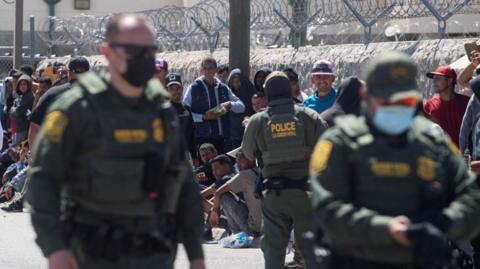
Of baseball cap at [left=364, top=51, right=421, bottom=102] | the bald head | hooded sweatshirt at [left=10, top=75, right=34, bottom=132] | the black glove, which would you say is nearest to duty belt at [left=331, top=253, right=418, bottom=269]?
the black glove

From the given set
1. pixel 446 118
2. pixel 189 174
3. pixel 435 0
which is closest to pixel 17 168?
pixel 435 0

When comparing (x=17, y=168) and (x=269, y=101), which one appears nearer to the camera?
(x=269, y=101)

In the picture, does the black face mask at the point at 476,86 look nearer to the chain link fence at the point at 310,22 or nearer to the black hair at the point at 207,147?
the chain link fence at the point at 310,22

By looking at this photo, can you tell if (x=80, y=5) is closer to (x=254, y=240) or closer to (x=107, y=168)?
(x=254, y=240)

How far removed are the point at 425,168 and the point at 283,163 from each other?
140 inches

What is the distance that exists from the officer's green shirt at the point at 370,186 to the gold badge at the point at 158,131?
2.17 feet

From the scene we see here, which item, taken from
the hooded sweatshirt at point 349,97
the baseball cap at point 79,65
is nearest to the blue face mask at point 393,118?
the hooded sweatshirt at point 349,97

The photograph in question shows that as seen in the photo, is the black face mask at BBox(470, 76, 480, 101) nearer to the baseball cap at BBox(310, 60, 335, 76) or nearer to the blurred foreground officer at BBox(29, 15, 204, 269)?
the baseball cap at BBox(310, 60, 335, 76)

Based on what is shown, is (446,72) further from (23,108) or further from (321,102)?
(23,108)

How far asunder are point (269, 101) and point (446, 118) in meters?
2.02

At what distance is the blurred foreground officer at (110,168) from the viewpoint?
4.77 meters

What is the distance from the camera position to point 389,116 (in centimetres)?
457

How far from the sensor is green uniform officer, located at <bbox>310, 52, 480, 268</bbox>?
15.0ft

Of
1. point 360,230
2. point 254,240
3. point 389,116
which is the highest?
point 389,116
